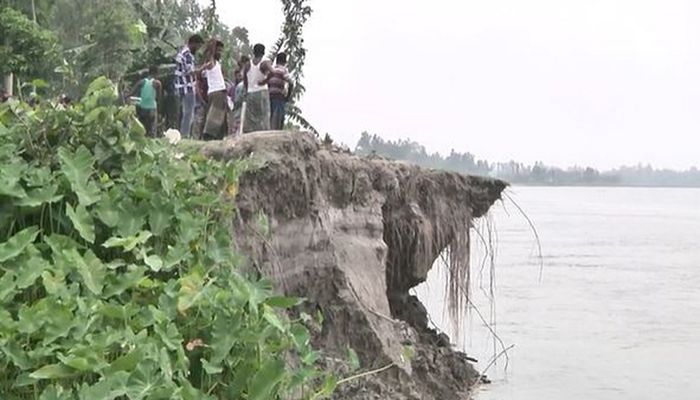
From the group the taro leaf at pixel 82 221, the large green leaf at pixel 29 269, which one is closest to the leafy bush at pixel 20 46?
the taro leaf at pixel 82 221

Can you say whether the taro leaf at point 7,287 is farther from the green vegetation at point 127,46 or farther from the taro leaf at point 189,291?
the green vegetation at point 127,46

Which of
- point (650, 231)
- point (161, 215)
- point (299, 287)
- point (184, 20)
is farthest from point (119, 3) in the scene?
point (650, 231)

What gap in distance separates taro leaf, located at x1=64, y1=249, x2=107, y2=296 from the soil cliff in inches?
74.8

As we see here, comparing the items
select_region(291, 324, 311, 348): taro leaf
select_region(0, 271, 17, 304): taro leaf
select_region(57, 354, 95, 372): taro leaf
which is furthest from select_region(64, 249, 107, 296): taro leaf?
select_region(291, 324, 311, 348): taro leaf

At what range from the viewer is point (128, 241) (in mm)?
4734

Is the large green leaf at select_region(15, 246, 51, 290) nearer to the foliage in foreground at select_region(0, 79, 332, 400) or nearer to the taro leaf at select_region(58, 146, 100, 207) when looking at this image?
the foliage in foreground at select_region(0, 79, 332, 400)

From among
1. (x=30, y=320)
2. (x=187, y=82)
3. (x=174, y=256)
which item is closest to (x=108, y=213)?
(x=174, y=256)

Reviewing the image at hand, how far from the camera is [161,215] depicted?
198 inches

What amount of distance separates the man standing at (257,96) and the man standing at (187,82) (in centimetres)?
56

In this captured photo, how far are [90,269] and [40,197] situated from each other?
513 mm

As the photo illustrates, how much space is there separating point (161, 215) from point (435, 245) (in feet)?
21.4

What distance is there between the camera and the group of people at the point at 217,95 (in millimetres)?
10297

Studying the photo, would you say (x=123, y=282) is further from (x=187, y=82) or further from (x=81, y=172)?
Result: (x=187, y=82)

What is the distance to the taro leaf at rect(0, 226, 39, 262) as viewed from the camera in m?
4.52
